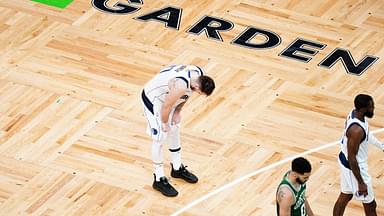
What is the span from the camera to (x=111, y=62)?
47.9 ft

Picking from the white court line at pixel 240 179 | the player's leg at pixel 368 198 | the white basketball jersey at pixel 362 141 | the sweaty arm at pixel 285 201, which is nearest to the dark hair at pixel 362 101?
the white basketball jersey at pixel 362 141

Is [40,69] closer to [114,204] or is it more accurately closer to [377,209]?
[114,204]

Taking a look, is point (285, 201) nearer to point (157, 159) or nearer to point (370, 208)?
point (370, 208)

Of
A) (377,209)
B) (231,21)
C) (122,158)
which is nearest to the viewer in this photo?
(377,209)

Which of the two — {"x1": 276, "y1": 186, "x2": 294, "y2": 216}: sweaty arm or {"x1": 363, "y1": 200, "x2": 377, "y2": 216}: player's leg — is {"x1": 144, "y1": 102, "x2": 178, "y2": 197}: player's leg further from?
{"x1": 276, "y1": 186, "x2": 294, "y2": 216}: sweaty arm

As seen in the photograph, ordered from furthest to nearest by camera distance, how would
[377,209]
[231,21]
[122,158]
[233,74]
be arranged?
[231,21] < [233,74] < [122,158] < [377,209]

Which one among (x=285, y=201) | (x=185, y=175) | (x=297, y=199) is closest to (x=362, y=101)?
(x=297, y=199)

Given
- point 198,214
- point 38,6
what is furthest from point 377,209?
point 38,6

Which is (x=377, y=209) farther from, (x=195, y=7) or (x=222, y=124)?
(x=195, y=7)

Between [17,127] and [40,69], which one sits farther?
[40,69]

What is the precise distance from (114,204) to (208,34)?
3749 mm

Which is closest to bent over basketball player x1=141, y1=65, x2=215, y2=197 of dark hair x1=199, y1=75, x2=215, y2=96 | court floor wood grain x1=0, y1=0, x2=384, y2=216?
dark hair x1=199, y1=75, x2=215, y2=96

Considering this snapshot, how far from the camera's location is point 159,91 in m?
11.7

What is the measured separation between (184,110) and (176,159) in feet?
4.42
